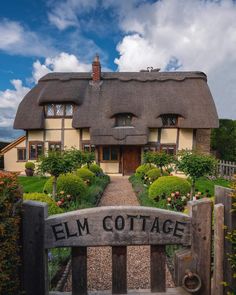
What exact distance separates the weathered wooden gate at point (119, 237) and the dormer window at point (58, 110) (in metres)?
20.7

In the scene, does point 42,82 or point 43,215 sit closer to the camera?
point 43,215

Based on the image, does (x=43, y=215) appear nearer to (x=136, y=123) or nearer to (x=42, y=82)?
(x=136, y=123)

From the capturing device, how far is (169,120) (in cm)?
2234

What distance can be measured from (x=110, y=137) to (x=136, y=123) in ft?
7.86

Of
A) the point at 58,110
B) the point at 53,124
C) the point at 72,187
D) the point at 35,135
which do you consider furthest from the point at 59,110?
the point at 72,187

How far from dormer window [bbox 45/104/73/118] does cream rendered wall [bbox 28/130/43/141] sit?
1582 millimetres

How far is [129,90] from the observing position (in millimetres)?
23469

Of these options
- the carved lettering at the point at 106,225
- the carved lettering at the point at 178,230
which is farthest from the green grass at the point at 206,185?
the carved lettering at the point at 106,225

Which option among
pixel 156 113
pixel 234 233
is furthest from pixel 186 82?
pixel 234 233

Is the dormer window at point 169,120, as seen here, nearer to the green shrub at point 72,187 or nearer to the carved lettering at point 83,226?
the green shrub at point 72,187

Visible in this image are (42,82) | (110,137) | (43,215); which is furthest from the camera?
(42,82)

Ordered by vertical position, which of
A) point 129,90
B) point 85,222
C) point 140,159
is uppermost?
point 129,90

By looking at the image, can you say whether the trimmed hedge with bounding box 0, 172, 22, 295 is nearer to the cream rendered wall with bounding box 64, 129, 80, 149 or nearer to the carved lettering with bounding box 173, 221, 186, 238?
the carved lettering with bounding box 173, 221, 186, 238

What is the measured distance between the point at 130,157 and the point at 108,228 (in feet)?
64.6
